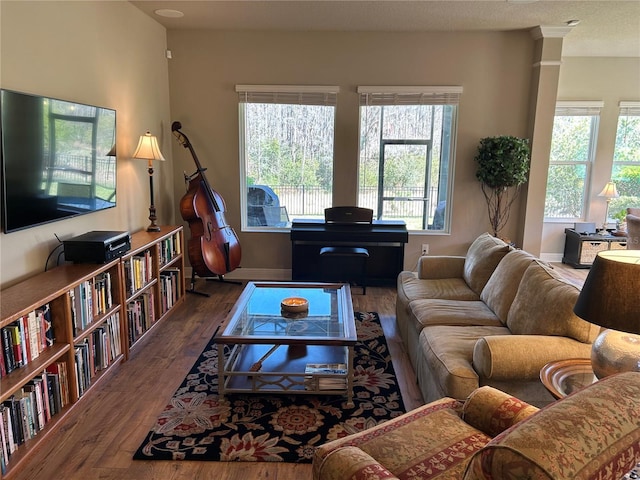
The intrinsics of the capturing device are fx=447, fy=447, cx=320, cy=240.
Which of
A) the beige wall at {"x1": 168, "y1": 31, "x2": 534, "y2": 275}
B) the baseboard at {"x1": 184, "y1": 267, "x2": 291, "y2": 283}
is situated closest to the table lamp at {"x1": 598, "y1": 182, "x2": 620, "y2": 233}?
the beige wall at {"x1": 168, "y1": 31, "x2": 534, "y2": 275}

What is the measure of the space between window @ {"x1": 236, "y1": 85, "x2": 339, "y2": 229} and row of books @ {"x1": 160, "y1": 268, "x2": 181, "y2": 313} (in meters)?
1.20

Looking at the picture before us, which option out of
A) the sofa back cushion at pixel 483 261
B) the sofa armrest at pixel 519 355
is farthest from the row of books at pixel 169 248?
the sofa armrest at pixel 519 355

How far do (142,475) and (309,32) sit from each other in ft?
13.8

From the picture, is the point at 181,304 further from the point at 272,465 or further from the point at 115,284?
the point at 272,465

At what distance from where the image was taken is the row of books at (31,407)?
194 centimetres

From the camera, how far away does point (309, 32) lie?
463cm

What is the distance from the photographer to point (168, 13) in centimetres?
409

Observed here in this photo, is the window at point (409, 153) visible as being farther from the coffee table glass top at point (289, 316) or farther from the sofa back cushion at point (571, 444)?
the sofa back cushion at point (571, 444)

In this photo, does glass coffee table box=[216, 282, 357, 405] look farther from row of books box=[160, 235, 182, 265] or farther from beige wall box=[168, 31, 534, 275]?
beige wall box=[168, 31, 534, 275]

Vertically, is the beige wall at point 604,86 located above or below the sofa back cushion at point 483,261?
above

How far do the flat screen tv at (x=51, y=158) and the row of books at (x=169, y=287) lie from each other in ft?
2.66

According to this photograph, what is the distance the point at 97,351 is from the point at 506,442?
253 centimetres

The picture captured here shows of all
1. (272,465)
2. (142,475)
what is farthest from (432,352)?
(142,475)

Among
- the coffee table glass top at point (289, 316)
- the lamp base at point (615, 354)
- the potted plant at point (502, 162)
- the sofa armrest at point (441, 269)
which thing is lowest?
the coffee table glass top at point (289, 316)
